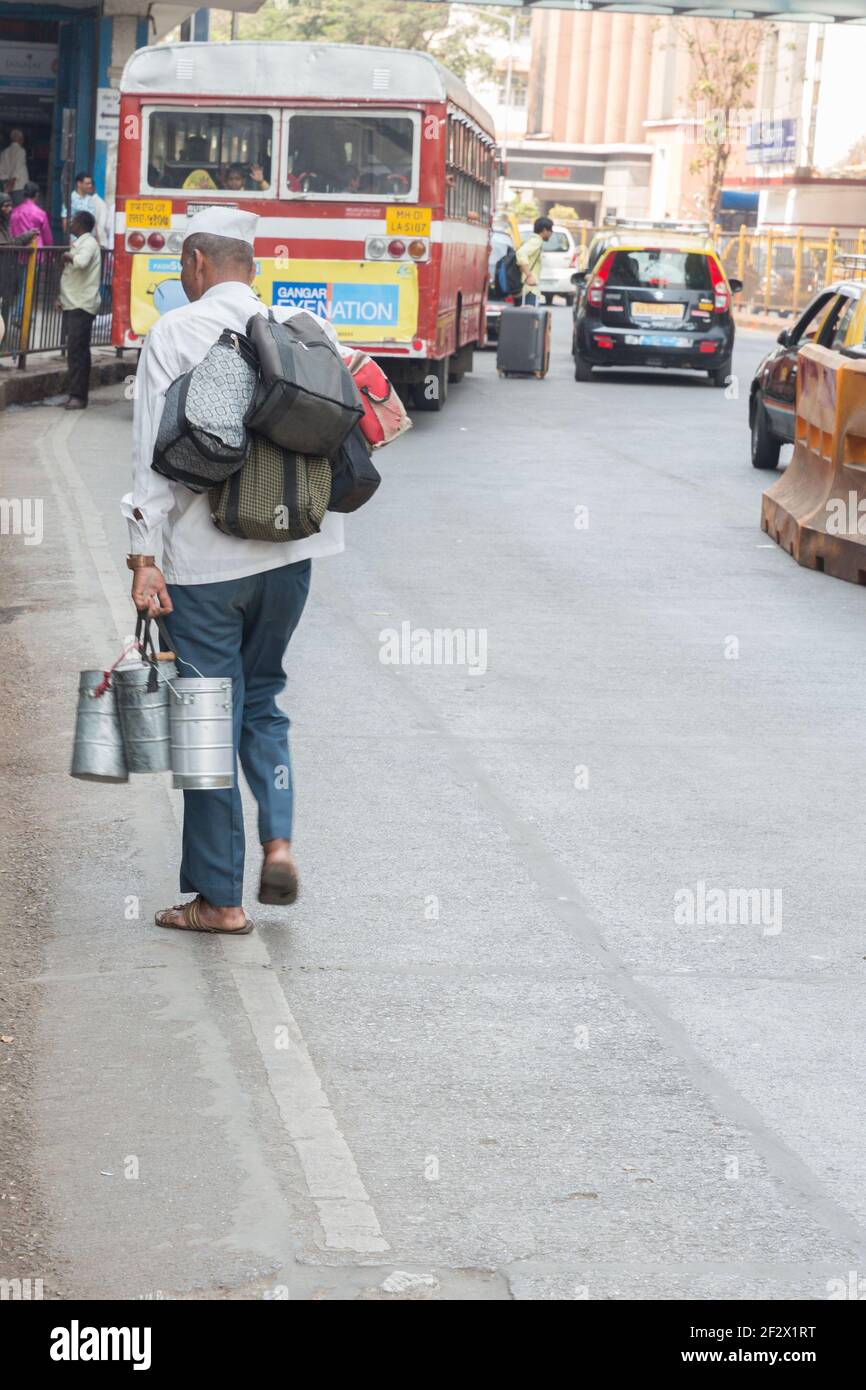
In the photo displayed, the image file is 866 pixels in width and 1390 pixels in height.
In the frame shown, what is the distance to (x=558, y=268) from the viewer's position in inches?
2073

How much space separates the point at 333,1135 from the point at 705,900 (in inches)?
79.1

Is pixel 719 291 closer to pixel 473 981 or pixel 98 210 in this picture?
pixel 98 210

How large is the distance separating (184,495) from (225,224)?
706mm

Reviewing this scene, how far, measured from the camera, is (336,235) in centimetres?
1859

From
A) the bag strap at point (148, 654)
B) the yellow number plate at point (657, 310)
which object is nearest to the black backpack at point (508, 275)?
the yellow number plate at point (657, 310)

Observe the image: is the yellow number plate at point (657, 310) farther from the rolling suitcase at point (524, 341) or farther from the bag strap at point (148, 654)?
the bag strap at point (148, 654)

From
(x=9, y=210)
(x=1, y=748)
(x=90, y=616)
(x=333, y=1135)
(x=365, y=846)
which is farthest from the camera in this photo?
(x=9, y=210)

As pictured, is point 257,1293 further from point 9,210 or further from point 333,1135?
point 9,210

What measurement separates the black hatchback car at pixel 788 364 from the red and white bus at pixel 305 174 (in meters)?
3.21

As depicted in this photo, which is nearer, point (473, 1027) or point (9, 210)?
point (473, 1027)

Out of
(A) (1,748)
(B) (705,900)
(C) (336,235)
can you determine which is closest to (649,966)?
(B) (705,900)

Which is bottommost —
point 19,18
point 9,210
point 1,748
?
point 1,748

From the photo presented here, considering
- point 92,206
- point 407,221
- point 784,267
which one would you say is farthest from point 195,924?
point 784,267

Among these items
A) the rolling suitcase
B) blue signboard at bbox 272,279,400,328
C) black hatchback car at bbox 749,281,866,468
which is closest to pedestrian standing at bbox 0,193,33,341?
blue signboard at bbox 272,279,400,328
